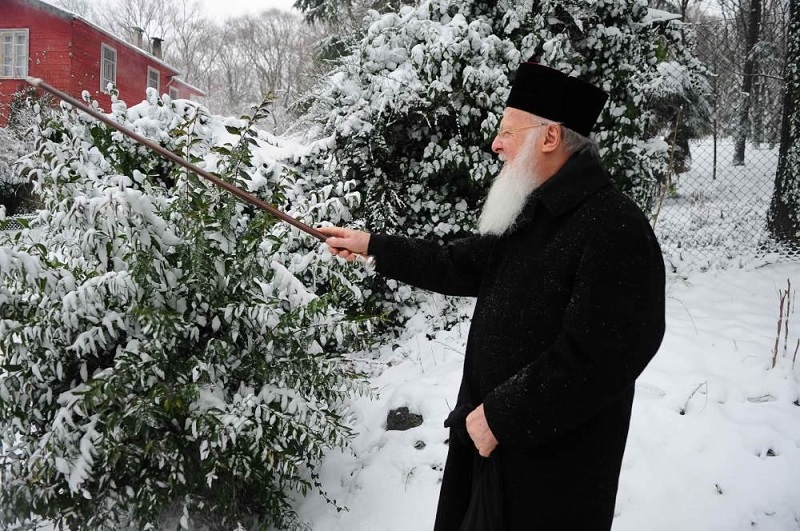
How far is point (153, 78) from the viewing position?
980 inches

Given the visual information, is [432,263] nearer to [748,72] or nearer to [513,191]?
[513,191]

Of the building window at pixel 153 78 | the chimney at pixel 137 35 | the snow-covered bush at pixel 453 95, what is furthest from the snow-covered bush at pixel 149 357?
the chimney at pixel 137 35

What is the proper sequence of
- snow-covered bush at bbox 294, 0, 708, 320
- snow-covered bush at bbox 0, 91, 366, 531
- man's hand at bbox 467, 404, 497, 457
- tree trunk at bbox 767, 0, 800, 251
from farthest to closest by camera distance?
tree trunk at bbox 767, 0, 800, 251, snow-covered bush at bbox 294, 0, 708, 320, snow-covered bush at bbox 0, 91, 366, 531, man's hand at bbox 467, 404, 497, 457

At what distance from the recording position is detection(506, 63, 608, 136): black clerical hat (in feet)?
5.46

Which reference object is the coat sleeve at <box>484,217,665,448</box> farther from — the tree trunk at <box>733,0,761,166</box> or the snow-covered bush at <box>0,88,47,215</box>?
the snow-covered bush at <box>0,88,47,215</box>

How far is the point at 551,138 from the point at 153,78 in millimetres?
27203

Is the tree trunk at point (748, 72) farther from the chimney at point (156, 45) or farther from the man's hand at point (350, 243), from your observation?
the chimney at point (156, 45)

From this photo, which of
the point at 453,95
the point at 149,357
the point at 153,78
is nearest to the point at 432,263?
the point at 149,357

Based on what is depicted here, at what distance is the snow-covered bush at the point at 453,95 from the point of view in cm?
504

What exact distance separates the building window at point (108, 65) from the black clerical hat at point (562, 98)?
23.1 meters

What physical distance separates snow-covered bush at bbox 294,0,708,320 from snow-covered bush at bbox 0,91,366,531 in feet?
8.33

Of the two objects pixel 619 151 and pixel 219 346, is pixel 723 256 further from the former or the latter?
pixel 219 346

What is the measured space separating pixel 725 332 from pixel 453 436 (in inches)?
132

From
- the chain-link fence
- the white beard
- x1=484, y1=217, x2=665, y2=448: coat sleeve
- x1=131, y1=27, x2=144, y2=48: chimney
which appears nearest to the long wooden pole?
the white beard
